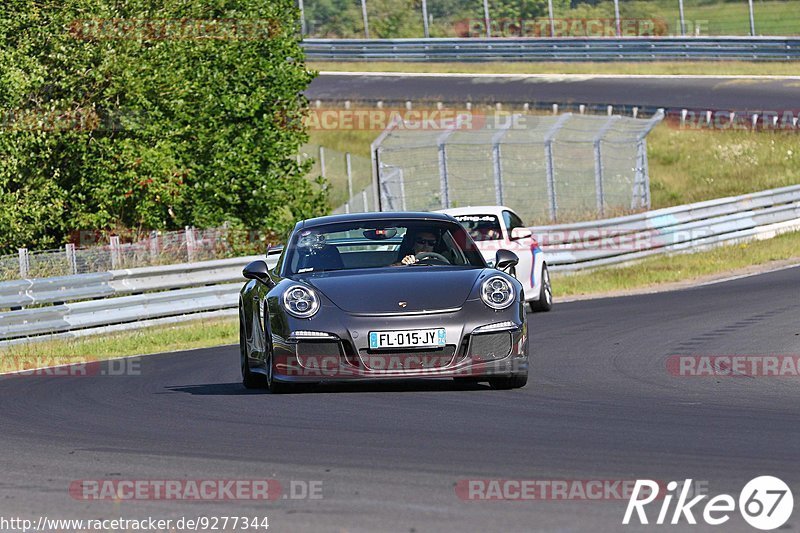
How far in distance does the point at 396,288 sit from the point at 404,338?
45 centimetres

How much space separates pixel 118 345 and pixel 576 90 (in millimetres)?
29467

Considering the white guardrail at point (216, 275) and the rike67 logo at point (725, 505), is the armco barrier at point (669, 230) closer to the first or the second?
the white guardrail at point (216, 275)

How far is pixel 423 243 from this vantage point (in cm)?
1121

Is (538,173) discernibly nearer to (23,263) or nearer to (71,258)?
(71,258)

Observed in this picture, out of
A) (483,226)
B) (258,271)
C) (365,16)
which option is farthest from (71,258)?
(365,16)

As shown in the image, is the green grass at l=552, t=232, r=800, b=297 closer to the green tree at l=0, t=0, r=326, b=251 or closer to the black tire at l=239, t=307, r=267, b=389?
the green tree at l=0, t=0, r=326, b=251

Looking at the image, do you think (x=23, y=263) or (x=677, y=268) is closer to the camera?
(x=23, y=263)

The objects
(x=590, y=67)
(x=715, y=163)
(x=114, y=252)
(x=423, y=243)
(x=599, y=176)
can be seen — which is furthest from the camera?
(x=590, y=67)

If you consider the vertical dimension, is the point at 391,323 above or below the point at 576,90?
above

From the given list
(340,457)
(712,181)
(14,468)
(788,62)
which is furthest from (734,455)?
(788,62)
